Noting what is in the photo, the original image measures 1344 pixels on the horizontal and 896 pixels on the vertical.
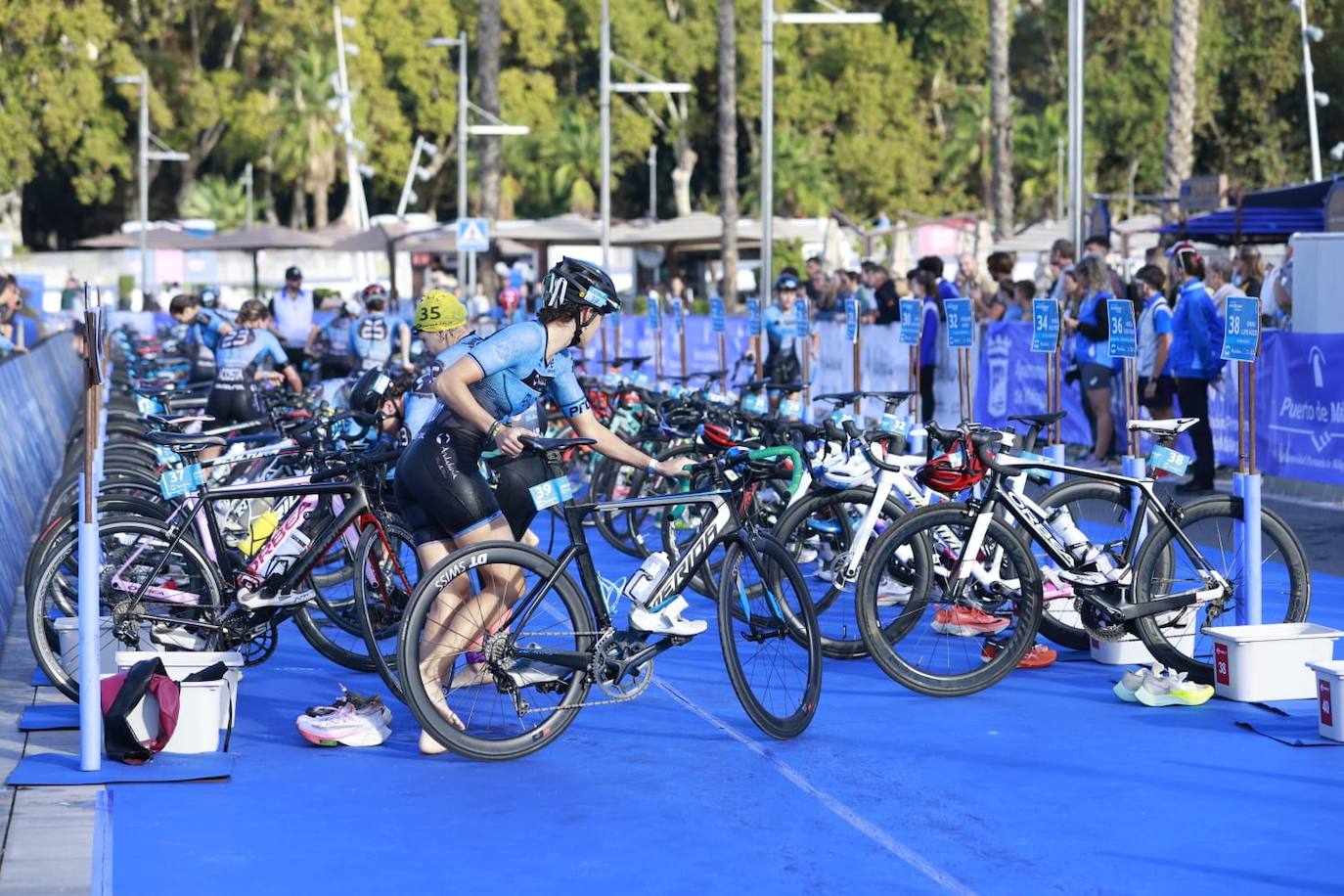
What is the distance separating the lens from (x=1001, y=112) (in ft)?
128

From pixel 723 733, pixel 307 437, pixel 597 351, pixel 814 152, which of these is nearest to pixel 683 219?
pixel 597 351

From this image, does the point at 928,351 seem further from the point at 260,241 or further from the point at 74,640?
the point at 260,241

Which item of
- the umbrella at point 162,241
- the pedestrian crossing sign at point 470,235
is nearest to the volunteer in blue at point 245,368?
the pedestrian crossing sign at point 470,235

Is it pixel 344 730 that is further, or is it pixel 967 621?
pixel 967 621

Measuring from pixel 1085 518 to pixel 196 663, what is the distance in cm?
390

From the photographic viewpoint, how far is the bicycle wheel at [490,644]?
7262 mm

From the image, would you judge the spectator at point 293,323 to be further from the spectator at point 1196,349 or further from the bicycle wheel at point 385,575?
the bicycle wheel at point 385,575

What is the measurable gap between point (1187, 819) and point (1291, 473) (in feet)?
26.5

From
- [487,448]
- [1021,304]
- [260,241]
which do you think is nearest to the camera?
[487,448]

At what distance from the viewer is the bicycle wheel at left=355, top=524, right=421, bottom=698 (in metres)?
8.36

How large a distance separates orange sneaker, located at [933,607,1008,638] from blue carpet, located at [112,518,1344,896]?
304mm

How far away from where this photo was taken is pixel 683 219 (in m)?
48.6

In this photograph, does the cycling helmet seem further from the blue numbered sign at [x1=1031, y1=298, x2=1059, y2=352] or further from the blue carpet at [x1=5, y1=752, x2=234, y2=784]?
the blue numbered sign at [x1=1031, y1=298, x2=1059, y2=352]

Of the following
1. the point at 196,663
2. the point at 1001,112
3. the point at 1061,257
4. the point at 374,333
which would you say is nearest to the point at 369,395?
the point at 196,663
